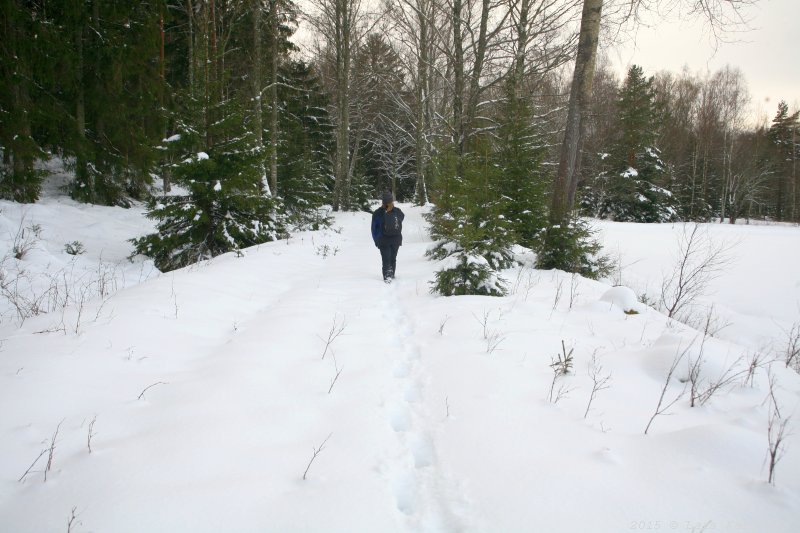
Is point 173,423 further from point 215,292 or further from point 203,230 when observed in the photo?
point 203,230

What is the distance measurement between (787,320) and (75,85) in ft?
57.1

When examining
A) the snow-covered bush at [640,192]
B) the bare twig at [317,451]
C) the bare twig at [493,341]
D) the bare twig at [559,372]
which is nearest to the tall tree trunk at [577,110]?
the bare twig at [493,341]

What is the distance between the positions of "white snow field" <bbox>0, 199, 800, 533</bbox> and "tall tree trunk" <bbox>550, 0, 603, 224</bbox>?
129 inches

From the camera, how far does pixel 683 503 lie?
1760 millimetres

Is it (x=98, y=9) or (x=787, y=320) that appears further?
(x=98, y=9)

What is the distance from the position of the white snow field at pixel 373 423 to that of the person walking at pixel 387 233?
2.47 meters

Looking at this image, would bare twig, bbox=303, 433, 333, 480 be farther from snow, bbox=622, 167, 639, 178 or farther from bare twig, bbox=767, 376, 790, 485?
snow, bbox=622, 167, 639, 178

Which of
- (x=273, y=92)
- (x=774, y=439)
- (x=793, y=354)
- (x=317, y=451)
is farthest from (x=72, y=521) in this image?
(x=273, y=92)

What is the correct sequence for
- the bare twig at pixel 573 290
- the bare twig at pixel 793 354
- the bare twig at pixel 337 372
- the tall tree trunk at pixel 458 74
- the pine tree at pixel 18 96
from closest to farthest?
1. the bare twig at pixel 337 372
2. the bare twig at pixel 793 354
3. the bare twig at pixel 573 290
4. the pine tree at pixel 18 96
5. the tall tree trunk at pixel 458 74

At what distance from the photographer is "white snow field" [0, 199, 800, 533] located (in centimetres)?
170

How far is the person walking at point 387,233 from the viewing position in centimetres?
709

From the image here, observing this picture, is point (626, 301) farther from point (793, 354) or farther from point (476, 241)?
point (476, 241)

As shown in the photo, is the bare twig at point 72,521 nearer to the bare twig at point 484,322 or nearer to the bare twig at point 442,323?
the bare twig at point 442,323

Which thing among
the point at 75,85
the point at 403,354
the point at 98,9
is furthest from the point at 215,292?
the point at 98,9
